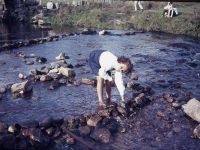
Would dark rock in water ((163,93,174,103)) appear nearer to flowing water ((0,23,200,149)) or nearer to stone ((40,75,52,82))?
flowing water ((0,23,200,149))

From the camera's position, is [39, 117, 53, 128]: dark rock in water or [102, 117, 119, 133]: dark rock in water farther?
[102, 117, 119, 133]: dark rock in water

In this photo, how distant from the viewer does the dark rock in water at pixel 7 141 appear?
252 inches

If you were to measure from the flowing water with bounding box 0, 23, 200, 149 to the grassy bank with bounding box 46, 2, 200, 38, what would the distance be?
6.80ft

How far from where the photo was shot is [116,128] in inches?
304

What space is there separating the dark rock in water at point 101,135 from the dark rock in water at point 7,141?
1.74 m

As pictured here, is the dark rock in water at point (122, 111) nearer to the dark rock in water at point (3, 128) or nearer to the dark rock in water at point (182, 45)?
the dark rock in water at point (3, 128)

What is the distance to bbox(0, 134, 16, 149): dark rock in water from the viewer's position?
6.40m

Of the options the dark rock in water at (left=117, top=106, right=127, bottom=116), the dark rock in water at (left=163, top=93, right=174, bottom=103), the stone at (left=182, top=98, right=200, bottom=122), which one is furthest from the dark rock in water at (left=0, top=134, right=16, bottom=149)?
the dark rock in water at (left=163, top=93, right=174, bottom=103)

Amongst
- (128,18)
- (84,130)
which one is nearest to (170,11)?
(128,18)

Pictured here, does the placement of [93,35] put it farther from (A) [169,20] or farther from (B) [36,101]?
(B) [36,101]

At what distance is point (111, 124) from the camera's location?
7.80m

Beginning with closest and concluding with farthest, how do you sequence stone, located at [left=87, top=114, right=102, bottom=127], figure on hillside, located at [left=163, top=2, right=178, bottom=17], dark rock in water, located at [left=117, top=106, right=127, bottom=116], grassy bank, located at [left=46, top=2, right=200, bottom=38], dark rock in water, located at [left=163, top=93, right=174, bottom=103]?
stone, located at [left=87, top=114, right=102, bottom=127] → dark rock in water, located at [left=117, top=106, right=127, bottom=116] → dark rock in water, located at [left=163, top=93, right=174, bottom=103] → grassy bank, located at [left=46, top=2, right=200, bottom=38] → figure on hillside, located at [left=163, top=2, right=178, bottom=17]

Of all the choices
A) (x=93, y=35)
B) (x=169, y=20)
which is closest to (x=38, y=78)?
(x=93, y=35)

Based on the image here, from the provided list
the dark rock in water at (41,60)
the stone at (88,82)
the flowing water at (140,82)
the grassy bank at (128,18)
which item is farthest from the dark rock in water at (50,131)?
the grassy bank at (128,18)
